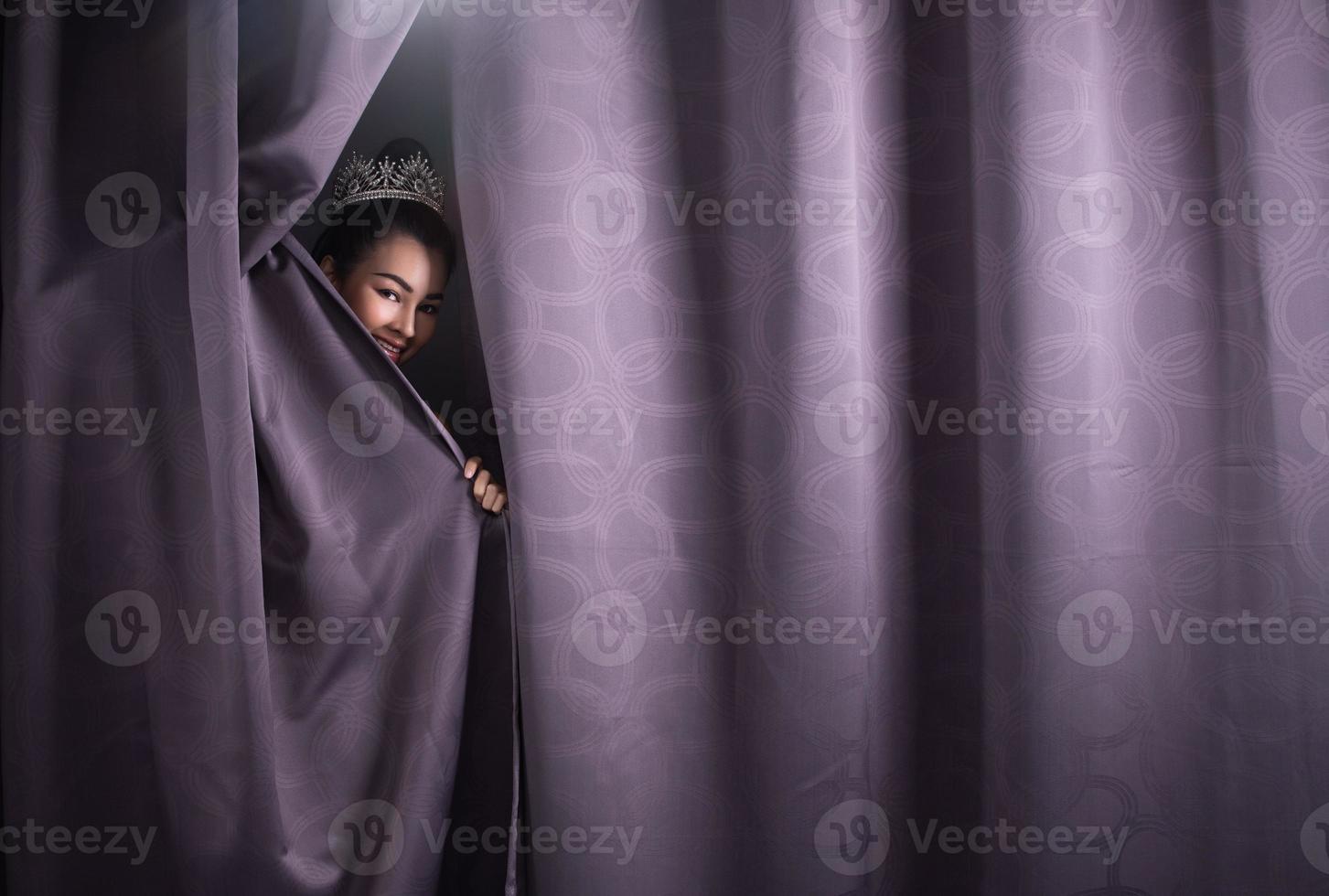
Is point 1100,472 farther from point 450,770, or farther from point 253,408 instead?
point 253,408

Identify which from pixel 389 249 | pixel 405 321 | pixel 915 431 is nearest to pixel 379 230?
pixel 389 249

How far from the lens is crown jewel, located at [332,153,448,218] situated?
1515 mm

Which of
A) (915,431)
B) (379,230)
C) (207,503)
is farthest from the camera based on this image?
(379,230)

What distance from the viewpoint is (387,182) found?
152 cm

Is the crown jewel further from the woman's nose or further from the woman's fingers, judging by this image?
the woman's fingers

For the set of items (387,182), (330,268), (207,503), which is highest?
(387,182)

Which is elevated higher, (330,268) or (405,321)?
(330,268)

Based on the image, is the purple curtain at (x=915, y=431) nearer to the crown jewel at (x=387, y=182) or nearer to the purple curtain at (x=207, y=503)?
the purple curtain at (x=207, y=503)

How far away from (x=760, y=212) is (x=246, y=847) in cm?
104

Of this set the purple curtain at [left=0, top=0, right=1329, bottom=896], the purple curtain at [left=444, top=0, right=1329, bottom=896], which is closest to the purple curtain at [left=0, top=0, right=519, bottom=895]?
the purple curtain at [left=0, top=0, right=1329, bottom=896]

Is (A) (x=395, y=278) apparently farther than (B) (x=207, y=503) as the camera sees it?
Yes

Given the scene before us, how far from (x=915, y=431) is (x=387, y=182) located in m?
0.96

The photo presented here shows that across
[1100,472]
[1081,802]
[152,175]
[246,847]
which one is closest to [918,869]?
[1081,802]

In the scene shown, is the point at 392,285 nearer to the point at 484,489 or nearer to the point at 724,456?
the point at 484,489
